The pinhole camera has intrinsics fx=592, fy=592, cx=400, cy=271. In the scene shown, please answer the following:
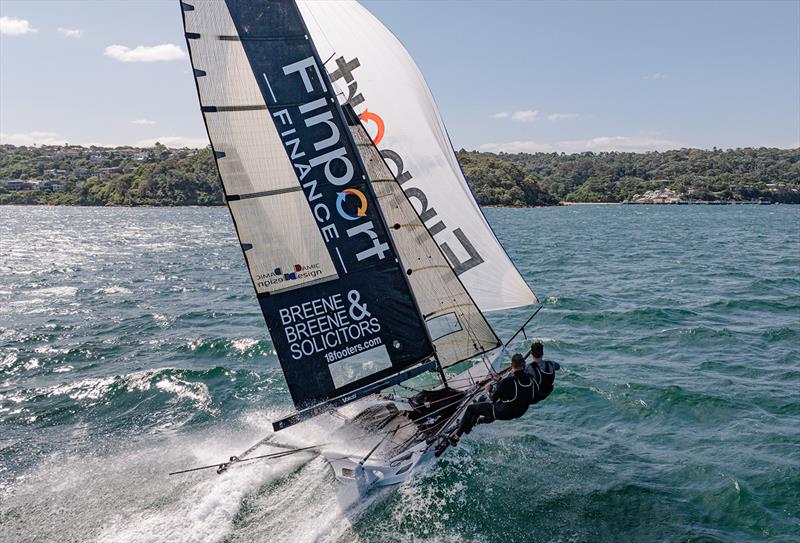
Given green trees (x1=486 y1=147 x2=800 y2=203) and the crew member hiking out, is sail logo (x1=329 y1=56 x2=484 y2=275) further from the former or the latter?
green trees (x1=486 y1=147 x2=800 y2=203)

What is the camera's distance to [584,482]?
336 inches

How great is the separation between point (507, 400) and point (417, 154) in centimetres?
434

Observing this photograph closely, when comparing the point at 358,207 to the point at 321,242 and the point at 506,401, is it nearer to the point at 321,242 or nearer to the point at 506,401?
the point at 321,242

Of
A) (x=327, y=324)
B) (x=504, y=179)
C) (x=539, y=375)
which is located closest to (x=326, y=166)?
(x=327, y=324)

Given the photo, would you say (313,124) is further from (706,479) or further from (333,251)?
(706,479)

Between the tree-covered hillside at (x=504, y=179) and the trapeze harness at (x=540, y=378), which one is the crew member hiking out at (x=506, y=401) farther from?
the tree-covered hillside at (x=504, y=179)

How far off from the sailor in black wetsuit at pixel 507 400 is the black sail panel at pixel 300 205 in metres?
1.04

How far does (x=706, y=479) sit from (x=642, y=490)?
1.09 m

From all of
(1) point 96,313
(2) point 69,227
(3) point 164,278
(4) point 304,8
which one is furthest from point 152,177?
(4) point 304,8

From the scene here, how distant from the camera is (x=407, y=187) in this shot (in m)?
9.99

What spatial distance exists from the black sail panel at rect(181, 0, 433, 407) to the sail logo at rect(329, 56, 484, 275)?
203 cm

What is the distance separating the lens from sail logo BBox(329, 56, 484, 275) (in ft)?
32.7

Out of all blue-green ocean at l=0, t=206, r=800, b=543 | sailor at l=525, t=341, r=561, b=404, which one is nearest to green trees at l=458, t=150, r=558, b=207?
blue-green ocean at l=0, t=206, r=800, b=543

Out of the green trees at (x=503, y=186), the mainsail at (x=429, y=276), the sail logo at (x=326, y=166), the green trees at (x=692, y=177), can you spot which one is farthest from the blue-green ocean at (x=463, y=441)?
the green trees at (x=692, y=177)
